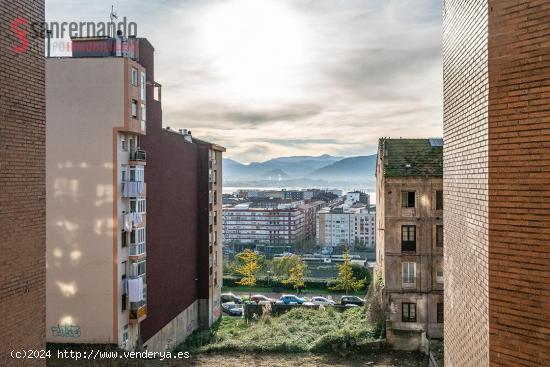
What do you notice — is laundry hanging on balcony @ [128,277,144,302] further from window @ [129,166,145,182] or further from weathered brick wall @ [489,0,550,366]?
weathered brick wall @ [489,0,550,366]

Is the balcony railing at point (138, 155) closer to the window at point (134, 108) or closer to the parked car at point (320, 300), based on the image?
the window at point (134, 108)

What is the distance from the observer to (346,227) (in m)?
124

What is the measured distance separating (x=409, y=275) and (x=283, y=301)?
25990 mm

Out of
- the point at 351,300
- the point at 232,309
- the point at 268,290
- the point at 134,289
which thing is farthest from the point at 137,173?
the point at 268,290

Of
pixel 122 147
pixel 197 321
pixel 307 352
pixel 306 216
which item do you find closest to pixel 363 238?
pixel 306 216

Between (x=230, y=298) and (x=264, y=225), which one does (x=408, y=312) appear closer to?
(x=230, y=298)

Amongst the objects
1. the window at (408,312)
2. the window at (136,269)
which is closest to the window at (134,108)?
the window at (136,269)

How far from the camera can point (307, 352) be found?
32.4 meters

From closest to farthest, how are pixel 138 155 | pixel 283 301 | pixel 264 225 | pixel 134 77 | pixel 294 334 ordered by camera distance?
pixel 134 77
pixel 138 155
pixel 294 334
pixel 283 301
pixel 264 225

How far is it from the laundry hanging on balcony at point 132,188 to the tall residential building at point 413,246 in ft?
55.3

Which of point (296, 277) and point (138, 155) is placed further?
point (296, 277)

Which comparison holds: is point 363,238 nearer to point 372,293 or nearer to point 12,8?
point 372,293

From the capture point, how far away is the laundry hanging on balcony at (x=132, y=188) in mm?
27984

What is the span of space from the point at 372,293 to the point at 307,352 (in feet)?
30.8
